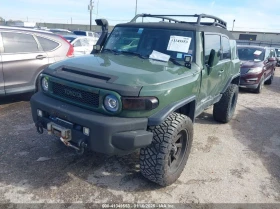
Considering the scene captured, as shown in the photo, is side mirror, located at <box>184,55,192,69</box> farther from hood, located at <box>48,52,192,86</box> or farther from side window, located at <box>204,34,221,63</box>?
side window, located at <box>204,34,221,63</box>

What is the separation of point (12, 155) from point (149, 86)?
2.29 metres

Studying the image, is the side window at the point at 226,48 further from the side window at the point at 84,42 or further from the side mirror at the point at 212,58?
the side window at the point at 84,42

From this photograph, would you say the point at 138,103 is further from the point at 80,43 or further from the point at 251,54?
the point at 80,43

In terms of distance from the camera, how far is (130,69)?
9.37ft

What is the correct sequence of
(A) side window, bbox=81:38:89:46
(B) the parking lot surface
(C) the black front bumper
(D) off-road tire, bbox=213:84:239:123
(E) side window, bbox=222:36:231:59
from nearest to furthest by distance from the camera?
1. (C) the black front bumper
2. (B) the parking lot surface
3. (E) side window, bbox=222:36:231:59
4. (D) off-road tire, bbox=213:84:239:123
5. (A) side window, bbox=81:38:89:46

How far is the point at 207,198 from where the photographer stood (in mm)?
2877

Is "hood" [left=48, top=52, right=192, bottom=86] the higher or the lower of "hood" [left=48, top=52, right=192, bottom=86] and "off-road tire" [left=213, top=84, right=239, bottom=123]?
the higher

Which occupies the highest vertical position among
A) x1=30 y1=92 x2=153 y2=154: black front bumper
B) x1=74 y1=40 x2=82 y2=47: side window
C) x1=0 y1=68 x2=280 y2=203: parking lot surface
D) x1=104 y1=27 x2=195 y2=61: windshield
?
x1=104 y1=27 x2=195 y2=61: windshield

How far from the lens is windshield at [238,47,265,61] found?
916 cm

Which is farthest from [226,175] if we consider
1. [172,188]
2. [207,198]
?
[172,188]

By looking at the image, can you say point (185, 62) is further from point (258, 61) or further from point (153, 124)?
point (258, 61)

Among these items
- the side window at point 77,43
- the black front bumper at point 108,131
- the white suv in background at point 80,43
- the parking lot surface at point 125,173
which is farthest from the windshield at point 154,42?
the side window at point 77,43

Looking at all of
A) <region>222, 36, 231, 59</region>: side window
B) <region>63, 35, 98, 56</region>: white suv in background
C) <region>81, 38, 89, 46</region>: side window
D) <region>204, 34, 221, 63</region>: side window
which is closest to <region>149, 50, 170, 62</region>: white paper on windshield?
<region>204, 34, 221, 63</region>: side window

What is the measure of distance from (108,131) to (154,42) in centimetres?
177
